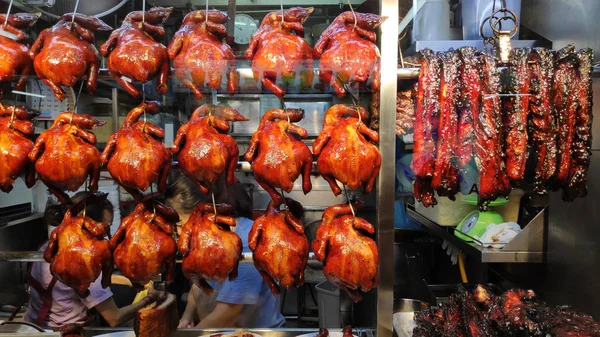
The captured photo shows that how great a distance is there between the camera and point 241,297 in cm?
321

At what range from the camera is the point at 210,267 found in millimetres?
2209

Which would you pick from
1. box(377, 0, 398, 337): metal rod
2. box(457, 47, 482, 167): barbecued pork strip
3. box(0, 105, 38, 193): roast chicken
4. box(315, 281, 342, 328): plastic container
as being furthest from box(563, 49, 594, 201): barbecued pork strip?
box(0, 105, 38, 193): roast chicken

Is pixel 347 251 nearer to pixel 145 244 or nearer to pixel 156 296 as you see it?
pixel 145 244

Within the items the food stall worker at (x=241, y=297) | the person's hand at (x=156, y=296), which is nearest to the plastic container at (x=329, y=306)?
the food stall worker at (x=241, y=297)

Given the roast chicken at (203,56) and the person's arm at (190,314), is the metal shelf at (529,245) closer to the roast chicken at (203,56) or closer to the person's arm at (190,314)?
the roast chicken at (203,56)

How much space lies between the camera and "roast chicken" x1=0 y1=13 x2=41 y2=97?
7.34 ft

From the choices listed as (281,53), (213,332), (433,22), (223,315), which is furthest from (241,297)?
(433,22)

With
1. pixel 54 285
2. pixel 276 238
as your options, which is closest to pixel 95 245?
pixel 276 238

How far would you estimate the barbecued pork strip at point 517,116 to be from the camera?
2.21m

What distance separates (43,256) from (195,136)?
1.08 metres

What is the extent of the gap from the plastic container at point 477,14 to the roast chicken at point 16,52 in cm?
282

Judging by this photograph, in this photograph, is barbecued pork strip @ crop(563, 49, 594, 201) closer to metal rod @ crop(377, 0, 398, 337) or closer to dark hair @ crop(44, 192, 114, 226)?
metal rod @ crop(377, 0, 398, 337)

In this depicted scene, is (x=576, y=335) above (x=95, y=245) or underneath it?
underneath

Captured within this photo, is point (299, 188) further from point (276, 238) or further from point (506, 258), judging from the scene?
point (276, 238)
